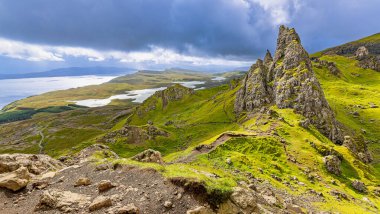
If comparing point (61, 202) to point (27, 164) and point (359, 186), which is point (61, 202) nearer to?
point (27, 164)

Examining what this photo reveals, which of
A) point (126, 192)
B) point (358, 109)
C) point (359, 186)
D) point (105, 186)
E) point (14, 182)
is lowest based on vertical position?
point (358, 109)

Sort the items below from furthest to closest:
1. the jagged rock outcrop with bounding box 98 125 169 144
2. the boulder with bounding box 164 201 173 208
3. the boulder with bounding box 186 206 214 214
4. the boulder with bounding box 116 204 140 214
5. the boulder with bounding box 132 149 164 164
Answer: the jagged rock outcrop with bounding box 98 125 169 144 < the boulder with bounding box 132 149 164 164 < the boulder with bounding box 164 201 173 208 < the boulder with bounding box 116 204 140 214 < the boulder with bounding box 186 206 214 214

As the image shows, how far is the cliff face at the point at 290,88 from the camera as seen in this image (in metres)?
98.6

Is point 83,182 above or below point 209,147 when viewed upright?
above

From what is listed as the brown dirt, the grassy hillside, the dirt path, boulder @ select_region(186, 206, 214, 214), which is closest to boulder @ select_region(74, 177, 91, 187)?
the brown dirt

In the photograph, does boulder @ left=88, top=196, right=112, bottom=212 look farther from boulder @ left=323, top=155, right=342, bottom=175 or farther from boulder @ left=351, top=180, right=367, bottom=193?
boulder @ left=351, top=180, right=367, bottom=193

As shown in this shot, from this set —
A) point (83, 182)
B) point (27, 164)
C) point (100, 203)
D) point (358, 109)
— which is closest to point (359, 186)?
point (83, 182)

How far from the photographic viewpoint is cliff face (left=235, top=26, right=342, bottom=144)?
98625 mm

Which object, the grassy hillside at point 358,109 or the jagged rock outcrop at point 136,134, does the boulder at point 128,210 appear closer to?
the grassy hillside at point 358,109

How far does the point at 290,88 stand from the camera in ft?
373

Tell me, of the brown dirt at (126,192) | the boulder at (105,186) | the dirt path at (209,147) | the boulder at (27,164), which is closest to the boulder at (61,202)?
the brown dirt at (126,192)

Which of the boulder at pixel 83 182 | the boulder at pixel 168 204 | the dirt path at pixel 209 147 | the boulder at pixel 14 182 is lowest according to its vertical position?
the dirt path at pixel 209 147

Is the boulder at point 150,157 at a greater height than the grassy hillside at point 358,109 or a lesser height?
greater

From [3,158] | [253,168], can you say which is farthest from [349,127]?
[3,158]
